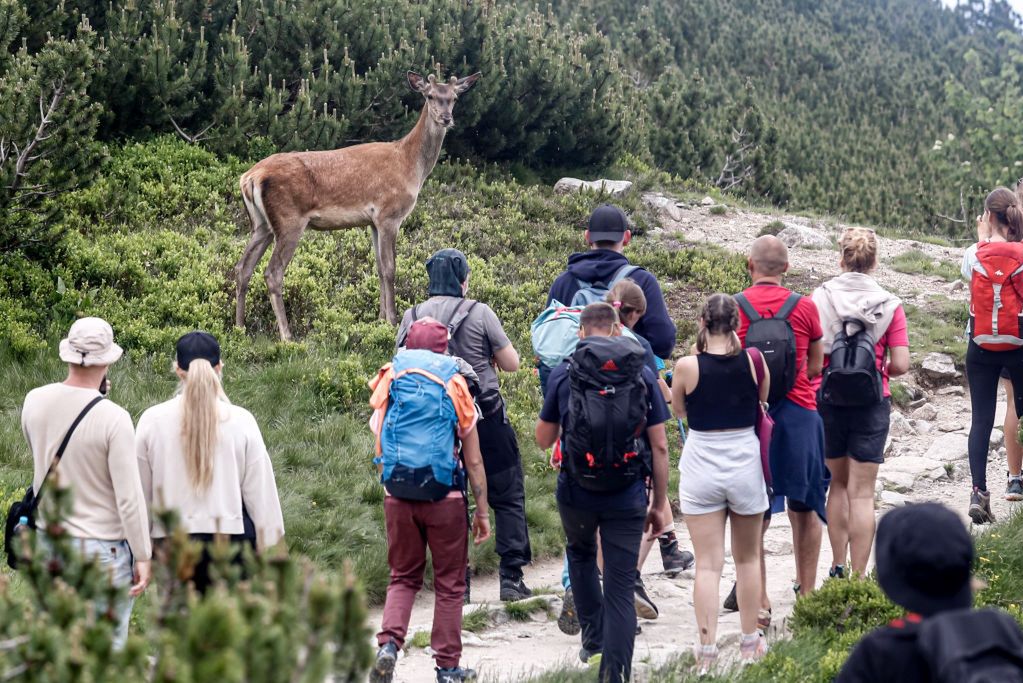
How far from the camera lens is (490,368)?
657 cm

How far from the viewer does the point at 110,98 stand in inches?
579

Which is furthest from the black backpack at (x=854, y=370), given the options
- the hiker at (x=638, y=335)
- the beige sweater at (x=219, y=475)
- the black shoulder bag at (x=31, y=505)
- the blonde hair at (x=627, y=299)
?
the black shoulder bag at (x=31, y=505)

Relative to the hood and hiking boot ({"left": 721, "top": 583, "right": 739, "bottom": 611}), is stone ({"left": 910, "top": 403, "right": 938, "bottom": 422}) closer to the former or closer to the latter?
hiking boot ({"left": 721, "top": 583, "right": 739, "bottom": 611})

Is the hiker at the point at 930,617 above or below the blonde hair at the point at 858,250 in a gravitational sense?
below

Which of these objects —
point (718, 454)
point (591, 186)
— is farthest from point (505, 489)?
point (591, 186)

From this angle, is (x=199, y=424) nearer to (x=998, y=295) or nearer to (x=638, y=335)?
(x=638, y=335)

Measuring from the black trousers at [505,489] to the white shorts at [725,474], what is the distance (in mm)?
1527

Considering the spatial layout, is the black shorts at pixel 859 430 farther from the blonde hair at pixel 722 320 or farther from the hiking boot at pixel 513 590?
the hiking boot at pixel 513 590

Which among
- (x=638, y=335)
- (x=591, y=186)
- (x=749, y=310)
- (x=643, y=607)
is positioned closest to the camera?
(x=749, y=310)

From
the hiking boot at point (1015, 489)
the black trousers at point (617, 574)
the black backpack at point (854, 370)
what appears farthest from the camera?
the hiking boot at point (1015, 489)

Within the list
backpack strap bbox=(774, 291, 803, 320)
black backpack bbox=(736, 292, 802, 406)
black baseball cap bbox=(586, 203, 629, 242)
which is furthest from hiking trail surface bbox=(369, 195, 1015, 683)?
black baseball cap bbox=(586, 203, 629, 242)

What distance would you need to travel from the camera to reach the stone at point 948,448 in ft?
35.4

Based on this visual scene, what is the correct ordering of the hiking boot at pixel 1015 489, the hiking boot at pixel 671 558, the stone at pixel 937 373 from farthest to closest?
the stone at pixel 937 373
the hiking boot at pixel 1015 489
the hiking boot at pixel 671 558

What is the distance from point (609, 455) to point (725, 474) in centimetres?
71
